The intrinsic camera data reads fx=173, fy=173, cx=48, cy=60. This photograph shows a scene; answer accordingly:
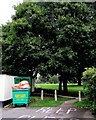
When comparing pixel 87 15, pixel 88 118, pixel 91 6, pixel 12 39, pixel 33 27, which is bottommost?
pixel 88 118

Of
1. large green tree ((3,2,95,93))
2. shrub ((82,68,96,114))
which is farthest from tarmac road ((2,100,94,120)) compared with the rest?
large green tree ((3,2,95,93))

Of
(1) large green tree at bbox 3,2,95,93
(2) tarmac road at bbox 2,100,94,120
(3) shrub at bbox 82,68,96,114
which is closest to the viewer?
(2) tarmac road at bbox 2,100,94,120

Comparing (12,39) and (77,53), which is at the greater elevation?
(12,39)

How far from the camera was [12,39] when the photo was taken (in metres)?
15.2

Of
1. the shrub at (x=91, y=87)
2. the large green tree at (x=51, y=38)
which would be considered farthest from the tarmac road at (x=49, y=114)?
the large green tree at (x=51, y=38)

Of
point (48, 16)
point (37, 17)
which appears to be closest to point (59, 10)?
point (48, 16)

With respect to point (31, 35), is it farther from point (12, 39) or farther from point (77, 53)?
point (77, 53)

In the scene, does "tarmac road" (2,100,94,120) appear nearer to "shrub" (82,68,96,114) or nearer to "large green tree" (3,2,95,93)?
"shrub" (82,68,96,114)

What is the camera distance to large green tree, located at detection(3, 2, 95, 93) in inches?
554

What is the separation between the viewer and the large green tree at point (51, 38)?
14070mm

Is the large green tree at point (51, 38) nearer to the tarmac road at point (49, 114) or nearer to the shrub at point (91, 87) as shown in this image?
the shrub at point (91, 87)

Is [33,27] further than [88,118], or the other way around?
[33,27]

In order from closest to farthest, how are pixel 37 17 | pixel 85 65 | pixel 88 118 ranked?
pixel 88 118 < pixel 37 17 < pixel 85 65

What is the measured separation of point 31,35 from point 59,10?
3254mm
